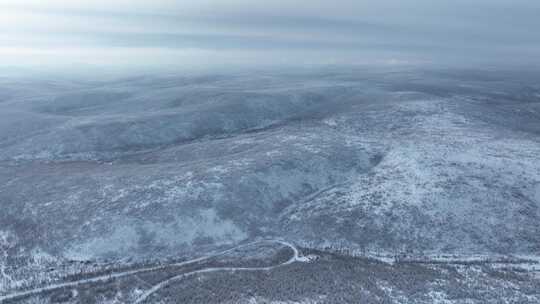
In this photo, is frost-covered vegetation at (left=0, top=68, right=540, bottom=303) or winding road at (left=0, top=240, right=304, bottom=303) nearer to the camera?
winding road at (left=0, top=240, right=304, bottom=303)

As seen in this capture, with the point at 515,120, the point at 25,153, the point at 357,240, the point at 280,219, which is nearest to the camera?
the point at 357,240

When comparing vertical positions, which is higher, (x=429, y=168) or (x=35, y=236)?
(x=429, y=168)

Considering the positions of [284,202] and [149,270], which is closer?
[149,270]

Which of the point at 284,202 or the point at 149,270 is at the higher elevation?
the point at 284,202

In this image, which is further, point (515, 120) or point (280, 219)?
point (515, 120)

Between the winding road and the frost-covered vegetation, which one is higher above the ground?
the frost-covered vegetation

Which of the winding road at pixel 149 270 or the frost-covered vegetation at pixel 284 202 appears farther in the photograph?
the frost-covered vegetation at pixel 284 202

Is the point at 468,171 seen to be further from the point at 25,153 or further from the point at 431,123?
the point at 25,153

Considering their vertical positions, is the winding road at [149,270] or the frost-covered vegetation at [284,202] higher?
the frost-covered vegetation at [284,202]

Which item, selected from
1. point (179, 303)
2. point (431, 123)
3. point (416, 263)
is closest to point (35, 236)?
point (179, 303)

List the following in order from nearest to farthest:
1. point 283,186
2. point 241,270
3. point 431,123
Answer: point 241,270, point 283,186, point 431,123
